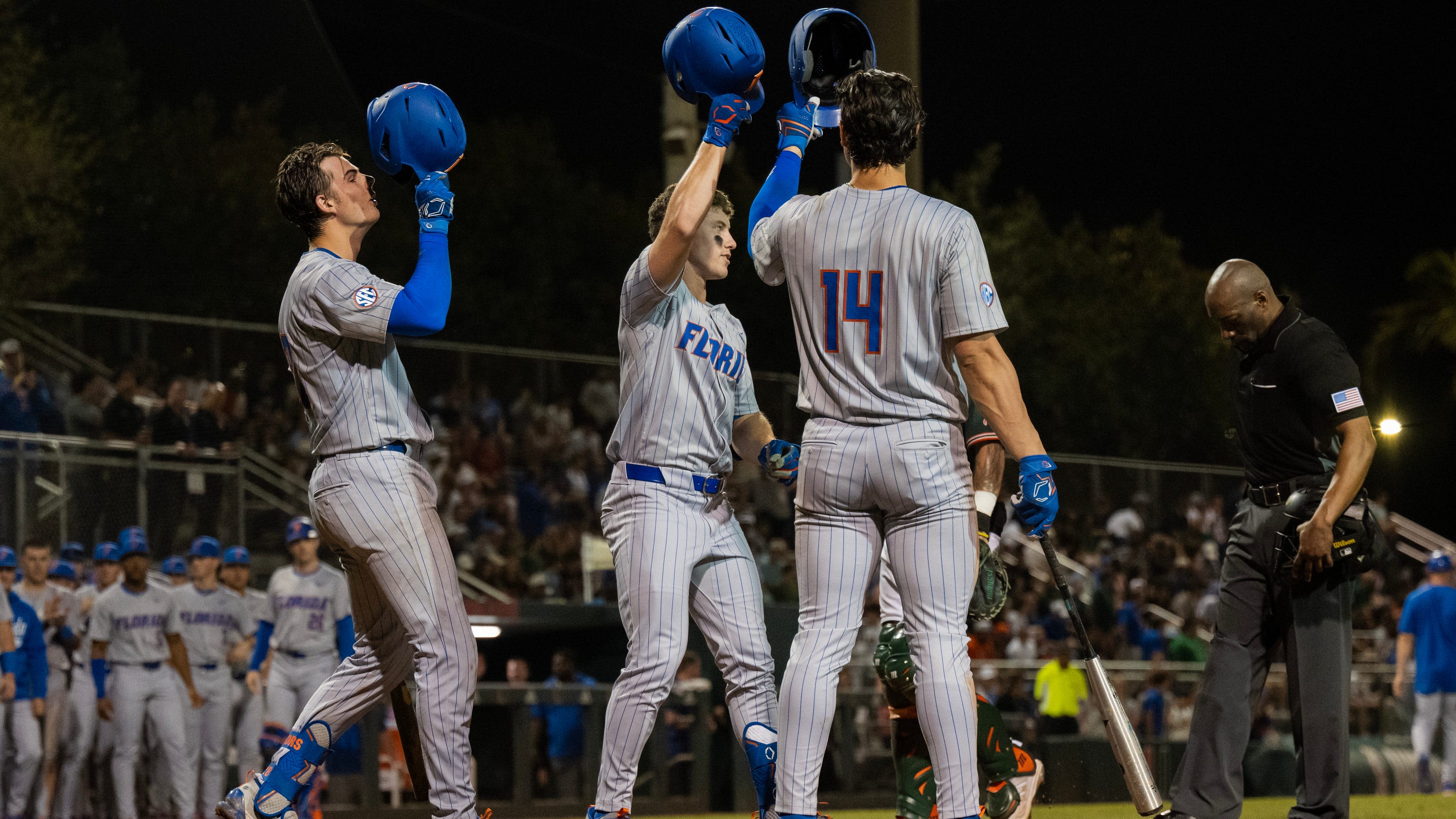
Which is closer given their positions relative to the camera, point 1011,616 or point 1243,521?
point 1243,521

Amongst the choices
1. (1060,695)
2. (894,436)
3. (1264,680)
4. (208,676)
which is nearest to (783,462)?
(894,436)

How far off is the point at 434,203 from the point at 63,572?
839 centimetres

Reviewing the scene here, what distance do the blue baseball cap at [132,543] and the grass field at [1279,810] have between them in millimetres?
4515

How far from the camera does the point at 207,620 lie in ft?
36.3

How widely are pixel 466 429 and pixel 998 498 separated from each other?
1181cm

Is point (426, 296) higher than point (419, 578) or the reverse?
higher

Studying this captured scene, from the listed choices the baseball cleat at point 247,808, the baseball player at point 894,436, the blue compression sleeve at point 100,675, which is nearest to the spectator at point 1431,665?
the baseball player at point 894,436

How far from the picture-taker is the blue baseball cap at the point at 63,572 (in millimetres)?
11523

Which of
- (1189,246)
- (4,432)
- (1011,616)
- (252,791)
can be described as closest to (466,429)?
(4,432)

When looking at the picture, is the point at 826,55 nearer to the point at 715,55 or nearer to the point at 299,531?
the point at 715,55

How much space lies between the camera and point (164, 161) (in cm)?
2180

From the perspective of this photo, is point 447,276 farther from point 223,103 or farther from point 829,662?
point 223,103

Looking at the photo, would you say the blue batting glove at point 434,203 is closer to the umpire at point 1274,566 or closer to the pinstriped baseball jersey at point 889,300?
the pinstriped baseball jersey at point 889,300

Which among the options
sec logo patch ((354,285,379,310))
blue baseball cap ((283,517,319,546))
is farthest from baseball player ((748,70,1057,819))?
blue baseball cap ((283,517,319,546))
